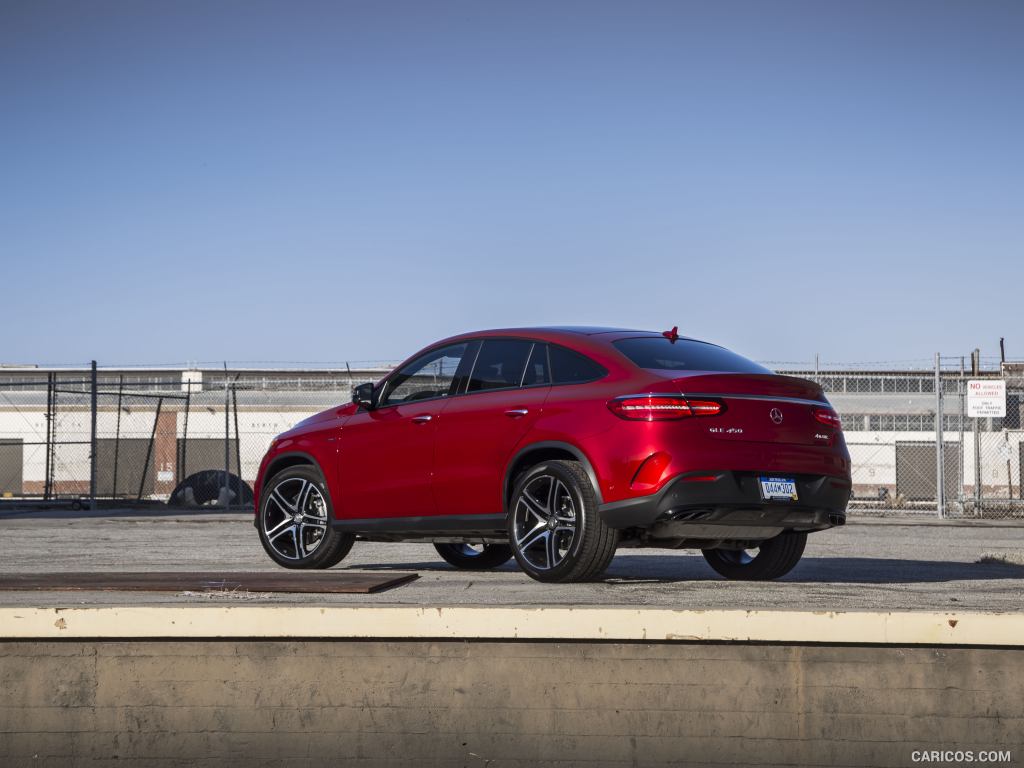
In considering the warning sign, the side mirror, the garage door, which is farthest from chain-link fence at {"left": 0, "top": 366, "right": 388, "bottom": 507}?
the side mirror

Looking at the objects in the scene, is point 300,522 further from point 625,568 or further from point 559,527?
point 559,527

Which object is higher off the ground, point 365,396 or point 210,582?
point 365,396

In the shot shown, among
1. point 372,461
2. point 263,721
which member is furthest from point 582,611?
point 372,461

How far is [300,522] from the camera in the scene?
9.28m

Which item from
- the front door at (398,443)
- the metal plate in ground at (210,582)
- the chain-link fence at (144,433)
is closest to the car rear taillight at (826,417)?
the front door at (398,443)

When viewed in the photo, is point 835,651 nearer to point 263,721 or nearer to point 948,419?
point 263,721

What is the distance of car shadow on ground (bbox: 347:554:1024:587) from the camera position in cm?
854

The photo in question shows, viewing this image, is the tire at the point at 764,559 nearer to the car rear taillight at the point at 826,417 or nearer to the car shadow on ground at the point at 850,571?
the car shadow on ground at the point at 850,571

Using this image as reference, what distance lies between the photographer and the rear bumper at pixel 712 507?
6.94 m

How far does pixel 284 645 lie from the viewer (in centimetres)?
540

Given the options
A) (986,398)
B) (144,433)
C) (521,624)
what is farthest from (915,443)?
(521,624)

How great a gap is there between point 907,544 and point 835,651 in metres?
9.45

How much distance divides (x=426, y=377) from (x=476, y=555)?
6.38 ft

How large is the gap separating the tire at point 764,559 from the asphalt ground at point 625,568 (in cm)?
15
